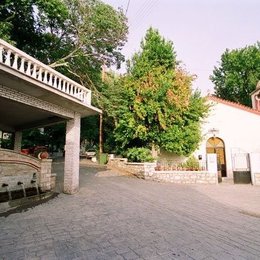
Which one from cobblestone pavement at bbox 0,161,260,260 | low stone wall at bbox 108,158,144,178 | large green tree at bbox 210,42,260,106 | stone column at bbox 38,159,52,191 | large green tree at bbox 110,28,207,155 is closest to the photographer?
cobblestone pavement at bbox 0,161,260,260

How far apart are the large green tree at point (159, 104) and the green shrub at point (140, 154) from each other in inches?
30.7

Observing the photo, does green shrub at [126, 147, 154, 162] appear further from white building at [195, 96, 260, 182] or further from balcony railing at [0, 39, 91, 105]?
balcony railing at [0, 39, 91, 105]

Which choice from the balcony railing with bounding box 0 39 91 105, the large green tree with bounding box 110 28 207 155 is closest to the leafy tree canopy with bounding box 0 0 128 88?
the large green tree with bounding box 110 28 207 155

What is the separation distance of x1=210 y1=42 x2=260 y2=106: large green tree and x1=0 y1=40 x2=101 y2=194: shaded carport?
28345 mm

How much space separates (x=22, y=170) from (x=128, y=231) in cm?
481

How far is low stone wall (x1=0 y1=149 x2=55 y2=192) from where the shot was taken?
7461mm

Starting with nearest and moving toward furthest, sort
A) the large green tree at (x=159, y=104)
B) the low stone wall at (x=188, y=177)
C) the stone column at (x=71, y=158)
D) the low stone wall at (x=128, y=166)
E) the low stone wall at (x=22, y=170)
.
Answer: the low stone wall at (x=22, y=170) → the stone column at (x=71, y=158) → the low stone wall at (x=188, y=177) → the low stone wall at (x=128, y=166) → the large green tree at (x=159, y=104)

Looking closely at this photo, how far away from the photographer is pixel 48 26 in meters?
17.8

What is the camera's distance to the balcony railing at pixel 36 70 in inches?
251

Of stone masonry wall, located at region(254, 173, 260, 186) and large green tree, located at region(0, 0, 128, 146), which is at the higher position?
large green tree, located at region(0, 0, 128, 146)

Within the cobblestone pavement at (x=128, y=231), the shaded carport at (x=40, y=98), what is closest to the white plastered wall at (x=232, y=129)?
the cobblestone pavement at (x=128, y=231)

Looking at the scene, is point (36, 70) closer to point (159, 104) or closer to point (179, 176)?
point (159, 104)

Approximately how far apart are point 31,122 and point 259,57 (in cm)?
3080

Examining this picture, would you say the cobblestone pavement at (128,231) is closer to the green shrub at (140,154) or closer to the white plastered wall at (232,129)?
the green shrub at (140,154)
